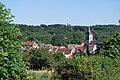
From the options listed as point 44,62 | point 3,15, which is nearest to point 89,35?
point 44,62

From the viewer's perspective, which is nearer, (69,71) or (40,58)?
(69,71)

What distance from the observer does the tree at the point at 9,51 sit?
10.5 meters

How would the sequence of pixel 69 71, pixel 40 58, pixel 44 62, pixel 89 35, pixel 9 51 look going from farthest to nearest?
pixel 89 35, pixel 44 62, pixel 40 58, pixel 69 71, pixel 9 51

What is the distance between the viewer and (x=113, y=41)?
37969mm

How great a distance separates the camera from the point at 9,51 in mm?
10641

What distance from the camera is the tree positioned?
10.5m

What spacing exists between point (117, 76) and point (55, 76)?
18.1 feet

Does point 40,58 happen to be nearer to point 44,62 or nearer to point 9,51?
point 44,62

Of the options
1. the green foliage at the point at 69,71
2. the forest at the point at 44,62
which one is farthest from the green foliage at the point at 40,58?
the green foliage at the point at 69,71

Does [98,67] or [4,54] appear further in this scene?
[98,67]

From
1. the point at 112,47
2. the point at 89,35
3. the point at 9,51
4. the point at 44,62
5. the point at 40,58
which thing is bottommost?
the point at 89,35

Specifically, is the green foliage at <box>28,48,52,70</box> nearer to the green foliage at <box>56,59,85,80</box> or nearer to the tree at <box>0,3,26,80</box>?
the green foliage at <box>56,59,85,80</box>

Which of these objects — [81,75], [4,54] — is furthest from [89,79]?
[4,54]

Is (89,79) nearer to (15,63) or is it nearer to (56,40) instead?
(15,63)
